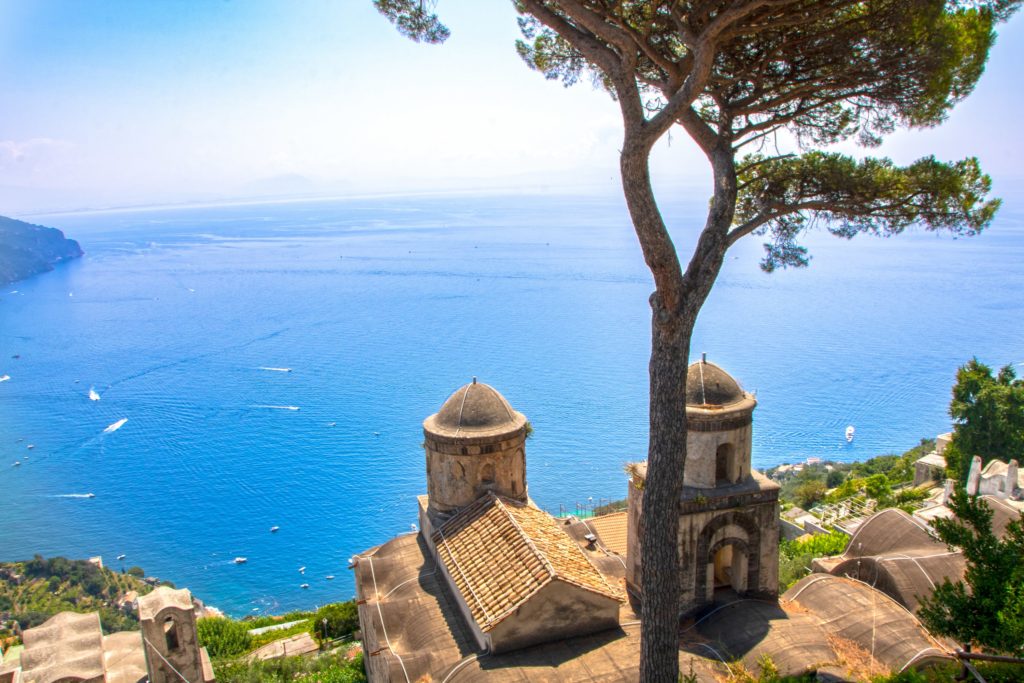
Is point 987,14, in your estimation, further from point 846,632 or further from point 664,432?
point 846,632

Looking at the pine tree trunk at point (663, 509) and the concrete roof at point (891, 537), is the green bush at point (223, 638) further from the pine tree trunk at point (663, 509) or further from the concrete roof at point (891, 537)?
the concrete roof at point (891, 537)

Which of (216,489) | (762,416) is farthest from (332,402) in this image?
(762,416)

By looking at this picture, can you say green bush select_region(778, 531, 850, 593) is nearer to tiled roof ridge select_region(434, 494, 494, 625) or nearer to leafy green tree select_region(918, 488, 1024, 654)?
tiled roof ridge select_region(434, 494, 494, 625)

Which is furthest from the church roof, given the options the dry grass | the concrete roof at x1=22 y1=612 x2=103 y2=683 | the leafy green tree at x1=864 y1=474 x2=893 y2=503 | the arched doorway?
the leafy green tree at x1=864 y1=474 x2=893 y2=503

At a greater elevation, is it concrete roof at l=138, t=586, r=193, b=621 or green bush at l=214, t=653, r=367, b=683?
concrete roof at l=138, t=586, r=193, b=621

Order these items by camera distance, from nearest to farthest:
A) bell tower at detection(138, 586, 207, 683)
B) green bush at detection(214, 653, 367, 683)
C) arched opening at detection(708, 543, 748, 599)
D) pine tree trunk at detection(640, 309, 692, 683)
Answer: pine tree trunk at detection(640, 309, 692, 683) → bell tower at detection(138, 586, 207, 683) → arched opening at detection(708, 543, 748, 599) → green bush at detection(214, 653, 367, 683)

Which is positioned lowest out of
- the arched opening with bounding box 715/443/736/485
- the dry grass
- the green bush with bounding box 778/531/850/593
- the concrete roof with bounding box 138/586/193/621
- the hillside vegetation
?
the hillside vegetation
